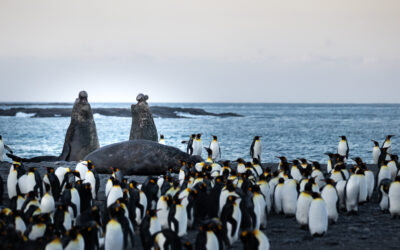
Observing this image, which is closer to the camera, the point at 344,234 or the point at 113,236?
the point at 113,236

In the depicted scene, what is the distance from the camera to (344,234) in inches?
289

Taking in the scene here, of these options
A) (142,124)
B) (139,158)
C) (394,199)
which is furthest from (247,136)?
(394,199)

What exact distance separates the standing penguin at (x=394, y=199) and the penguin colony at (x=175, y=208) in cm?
2

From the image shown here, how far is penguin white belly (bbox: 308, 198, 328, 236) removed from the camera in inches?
281

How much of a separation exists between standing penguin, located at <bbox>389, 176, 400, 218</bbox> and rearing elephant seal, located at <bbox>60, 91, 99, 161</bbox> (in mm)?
10506

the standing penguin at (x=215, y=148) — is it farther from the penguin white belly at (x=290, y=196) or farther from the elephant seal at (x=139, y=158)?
the penguin white belly at (x=290, y=196)

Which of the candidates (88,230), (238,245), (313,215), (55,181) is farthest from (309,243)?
(55,181)

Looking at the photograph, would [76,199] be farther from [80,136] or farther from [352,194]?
[80,136]

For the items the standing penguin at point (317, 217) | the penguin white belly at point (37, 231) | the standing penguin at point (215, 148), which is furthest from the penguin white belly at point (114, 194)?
the standing penguin at point (215, 148)

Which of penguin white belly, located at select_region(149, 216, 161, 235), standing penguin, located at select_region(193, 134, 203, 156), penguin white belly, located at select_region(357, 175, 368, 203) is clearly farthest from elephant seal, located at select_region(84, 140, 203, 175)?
penguin white belly, located at select_region(149, 216, 161, 235)

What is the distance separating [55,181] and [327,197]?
17.3 ft

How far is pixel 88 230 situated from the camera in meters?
5.88

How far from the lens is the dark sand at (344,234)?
6.82m

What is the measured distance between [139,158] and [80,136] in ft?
14.0
